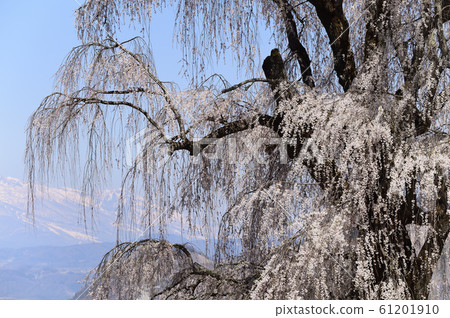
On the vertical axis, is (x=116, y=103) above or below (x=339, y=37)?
below

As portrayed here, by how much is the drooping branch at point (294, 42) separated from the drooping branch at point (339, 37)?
0.79 feet

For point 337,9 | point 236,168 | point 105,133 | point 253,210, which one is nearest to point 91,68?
point 105,133

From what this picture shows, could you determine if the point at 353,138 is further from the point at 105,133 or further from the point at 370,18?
the point at 105,133

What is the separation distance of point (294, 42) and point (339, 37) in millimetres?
334

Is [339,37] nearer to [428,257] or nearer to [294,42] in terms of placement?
[294,42]

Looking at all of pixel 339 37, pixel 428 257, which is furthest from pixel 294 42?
pixel 428 257

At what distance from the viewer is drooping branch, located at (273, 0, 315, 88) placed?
2619 millimetres

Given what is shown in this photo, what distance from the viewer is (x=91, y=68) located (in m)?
2.36

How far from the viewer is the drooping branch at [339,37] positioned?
236 centimetres

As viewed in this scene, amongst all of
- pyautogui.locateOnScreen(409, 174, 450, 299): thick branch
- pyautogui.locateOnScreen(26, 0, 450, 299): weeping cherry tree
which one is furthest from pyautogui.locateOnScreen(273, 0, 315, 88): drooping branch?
pyautogui.locateOnScreen(409, 174, 450, 299): thick branch

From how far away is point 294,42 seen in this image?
8.64 feet

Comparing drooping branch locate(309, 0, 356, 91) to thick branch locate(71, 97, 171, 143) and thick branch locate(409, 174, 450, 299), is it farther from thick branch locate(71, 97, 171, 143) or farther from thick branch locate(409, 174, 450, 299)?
thick branch locate(71, 97, 171, 143)

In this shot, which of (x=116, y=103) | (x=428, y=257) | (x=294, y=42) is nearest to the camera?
(x=428, y=257)

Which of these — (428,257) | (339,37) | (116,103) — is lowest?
(428,257)
